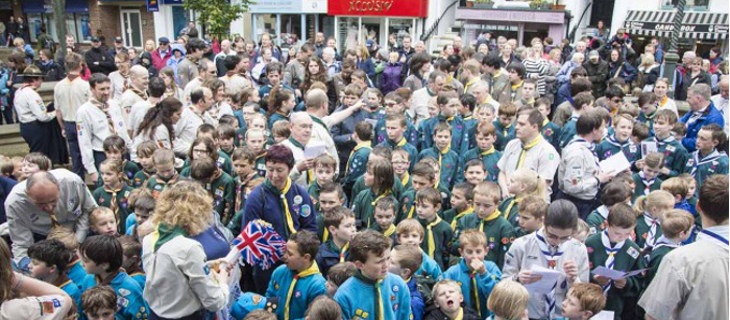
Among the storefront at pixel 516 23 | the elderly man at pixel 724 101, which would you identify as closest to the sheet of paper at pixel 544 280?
the elderly man at pixel 724 101

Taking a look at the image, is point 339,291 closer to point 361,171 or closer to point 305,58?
point 361,171

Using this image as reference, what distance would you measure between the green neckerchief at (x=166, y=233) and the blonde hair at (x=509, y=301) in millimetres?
1891

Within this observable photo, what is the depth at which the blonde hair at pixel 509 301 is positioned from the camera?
3.16 meters

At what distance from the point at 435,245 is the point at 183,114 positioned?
11.7ft

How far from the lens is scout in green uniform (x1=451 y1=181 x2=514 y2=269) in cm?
443

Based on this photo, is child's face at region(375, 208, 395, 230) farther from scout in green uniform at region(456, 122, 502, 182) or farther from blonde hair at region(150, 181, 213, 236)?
scout in green uniform at region(456, 122, 502, 182)

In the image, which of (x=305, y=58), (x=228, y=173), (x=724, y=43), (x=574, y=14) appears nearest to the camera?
(x=228, y=173)

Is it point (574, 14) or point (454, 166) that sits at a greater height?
point (574, 14)

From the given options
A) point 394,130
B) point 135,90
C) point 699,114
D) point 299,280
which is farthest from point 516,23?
point 299,280

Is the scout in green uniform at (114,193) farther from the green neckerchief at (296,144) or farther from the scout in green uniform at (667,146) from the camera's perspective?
the scout in green uniform at (667,146)

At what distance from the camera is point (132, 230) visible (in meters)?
4.50

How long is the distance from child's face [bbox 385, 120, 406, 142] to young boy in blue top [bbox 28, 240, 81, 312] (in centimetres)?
354

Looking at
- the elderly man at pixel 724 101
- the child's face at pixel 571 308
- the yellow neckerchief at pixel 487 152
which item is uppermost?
the elderly man at pixel 724 101

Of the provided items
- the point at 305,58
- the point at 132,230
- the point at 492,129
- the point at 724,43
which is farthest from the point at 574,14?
the point at 132,230
